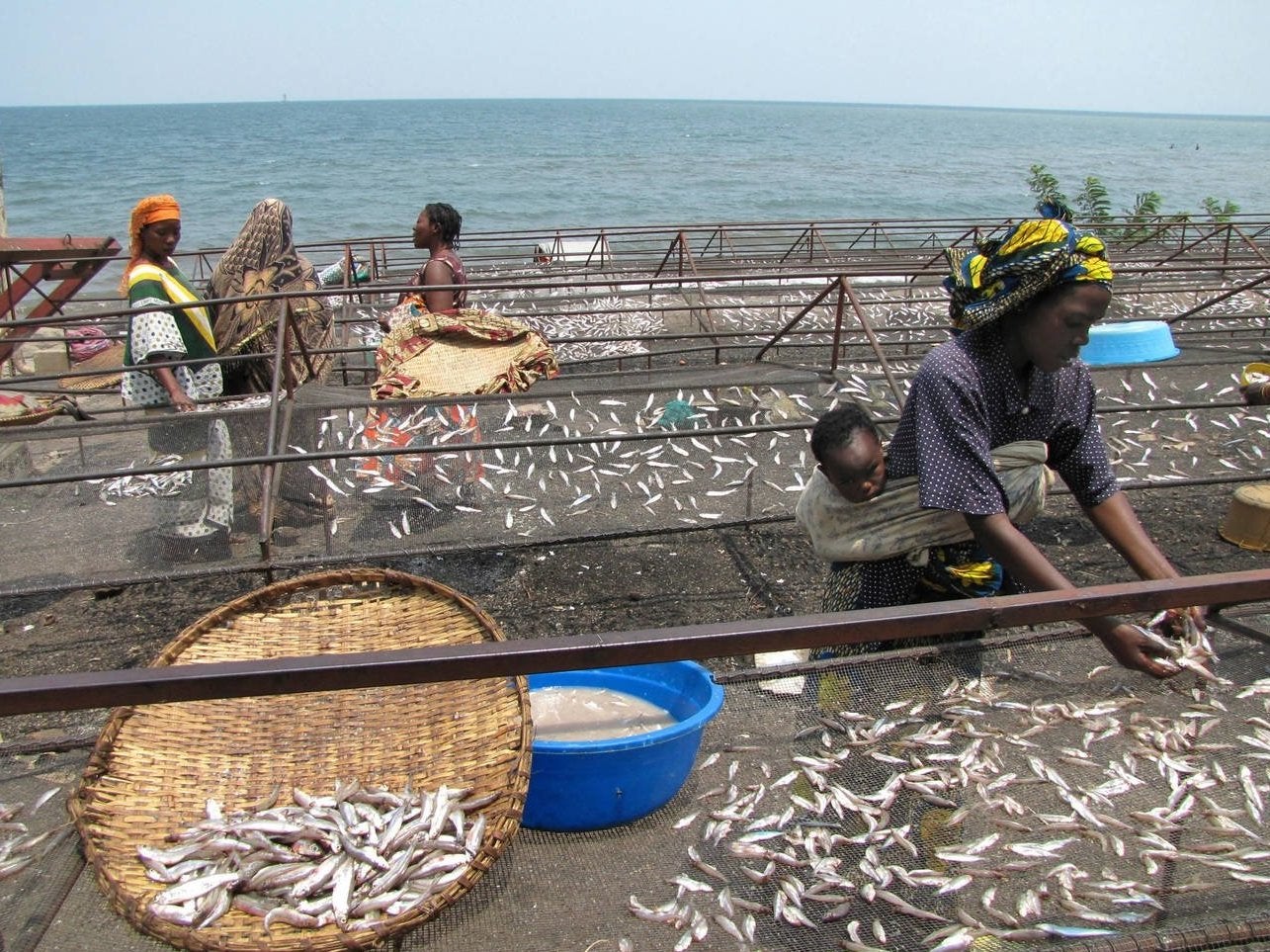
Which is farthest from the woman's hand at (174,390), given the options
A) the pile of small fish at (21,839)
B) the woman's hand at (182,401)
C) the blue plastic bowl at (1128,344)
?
the blue plastic bowl at (1128,344)

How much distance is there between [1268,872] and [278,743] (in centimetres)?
297

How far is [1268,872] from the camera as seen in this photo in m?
2.56

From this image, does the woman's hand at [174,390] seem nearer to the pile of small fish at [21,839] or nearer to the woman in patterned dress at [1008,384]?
the pile of small fish at [21,839]

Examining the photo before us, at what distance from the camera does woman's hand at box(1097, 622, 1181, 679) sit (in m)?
2.44

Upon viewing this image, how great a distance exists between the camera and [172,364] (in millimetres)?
5367

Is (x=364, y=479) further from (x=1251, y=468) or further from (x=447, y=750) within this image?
(x=1251, y=468)

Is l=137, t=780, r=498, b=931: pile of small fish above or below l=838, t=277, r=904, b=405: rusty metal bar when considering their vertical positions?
below

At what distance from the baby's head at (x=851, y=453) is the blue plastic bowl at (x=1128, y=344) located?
19.9ft

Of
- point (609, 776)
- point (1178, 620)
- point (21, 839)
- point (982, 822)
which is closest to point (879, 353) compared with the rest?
point (1178, 620)

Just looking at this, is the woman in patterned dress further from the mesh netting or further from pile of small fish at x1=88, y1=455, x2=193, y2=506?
pile of small fish at x1=88, y1=455, x2=193, y2=506

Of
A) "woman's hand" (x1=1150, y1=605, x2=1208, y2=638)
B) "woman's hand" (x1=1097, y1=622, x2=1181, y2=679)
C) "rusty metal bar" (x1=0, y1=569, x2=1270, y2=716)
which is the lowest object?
"woman's hand" (x1=1150, y1=605, x2=1208, y2=638)

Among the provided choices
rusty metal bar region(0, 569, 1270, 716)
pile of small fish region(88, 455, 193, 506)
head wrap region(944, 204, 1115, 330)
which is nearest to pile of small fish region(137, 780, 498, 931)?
rusty metal bar region(0, 569, 1270, 716)

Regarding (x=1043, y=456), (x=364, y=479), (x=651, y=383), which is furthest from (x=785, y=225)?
(x=1043, y=456)

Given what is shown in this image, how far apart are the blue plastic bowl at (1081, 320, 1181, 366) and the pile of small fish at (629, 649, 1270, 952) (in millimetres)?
5459
